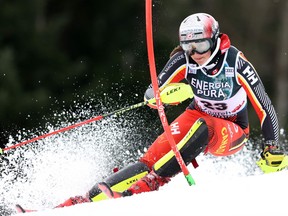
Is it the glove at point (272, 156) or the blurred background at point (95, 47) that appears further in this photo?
the blurred background at point (95, 47)

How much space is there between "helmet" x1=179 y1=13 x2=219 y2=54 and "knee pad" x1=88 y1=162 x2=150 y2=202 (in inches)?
32.0

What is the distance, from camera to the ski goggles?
17.5 ft

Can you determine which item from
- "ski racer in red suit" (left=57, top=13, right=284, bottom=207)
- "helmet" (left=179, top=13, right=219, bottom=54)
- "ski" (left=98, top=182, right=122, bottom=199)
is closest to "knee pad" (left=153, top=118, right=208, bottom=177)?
"ski racer in red suit" (left=57, top=13, right=284, bottom=207)

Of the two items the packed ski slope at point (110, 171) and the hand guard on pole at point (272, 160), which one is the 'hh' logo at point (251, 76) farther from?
the packed ski slope at point (110, 171)

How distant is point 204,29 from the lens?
5.32 meters

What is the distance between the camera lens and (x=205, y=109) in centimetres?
578

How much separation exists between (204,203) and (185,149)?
1.29 metres

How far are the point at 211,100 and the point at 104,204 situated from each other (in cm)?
180

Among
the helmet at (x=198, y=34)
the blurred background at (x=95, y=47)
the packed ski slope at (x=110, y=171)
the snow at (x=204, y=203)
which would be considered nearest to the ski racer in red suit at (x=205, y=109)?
the helmet at (x=198, y=34)

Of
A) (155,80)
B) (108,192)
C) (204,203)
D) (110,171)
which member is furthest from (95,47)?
(204,203)

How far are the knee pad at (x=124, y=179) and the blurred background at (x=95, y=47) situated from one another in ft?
18.1

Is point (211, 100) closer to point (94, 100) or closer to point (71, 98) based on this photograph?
point (94, 100)

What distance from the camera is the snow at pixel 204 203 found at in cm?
385

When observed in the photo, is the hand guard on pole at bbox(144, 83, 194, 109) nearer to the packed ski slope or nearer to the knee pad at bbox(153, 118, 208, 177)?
the knee pad at bbox(153, 118, 208, 177)
